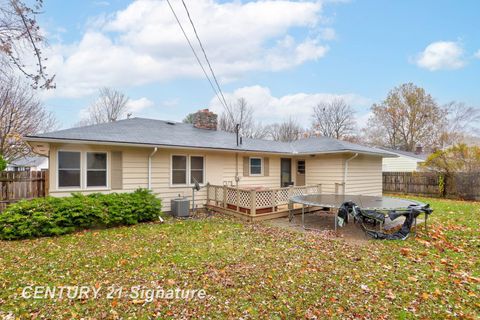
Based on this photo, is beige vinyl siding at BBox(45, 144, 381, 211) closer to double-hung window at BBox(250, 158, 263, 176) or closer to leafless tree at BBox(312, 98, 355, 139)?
double-hung window at BBox(250, 158, 263, 176)

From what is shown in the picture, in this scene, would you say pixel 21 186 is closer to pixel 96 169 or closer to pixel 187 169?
pixel 96 169

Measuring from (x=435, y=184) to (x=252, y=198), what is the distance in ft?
→ 45.9

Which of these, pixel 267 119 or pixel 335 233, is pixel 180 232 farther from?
pixel 267 119

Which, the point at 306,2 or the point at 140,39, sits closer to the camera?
the point at 140,39

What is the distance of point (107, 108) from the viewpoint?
28.9 m

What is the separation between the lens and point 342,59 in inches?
554

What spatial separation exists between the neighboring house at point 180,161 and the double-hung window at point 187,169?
4 cm

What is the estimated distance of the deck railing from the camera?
27.7 feet

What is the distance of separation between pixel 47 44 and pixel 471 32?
17928mm

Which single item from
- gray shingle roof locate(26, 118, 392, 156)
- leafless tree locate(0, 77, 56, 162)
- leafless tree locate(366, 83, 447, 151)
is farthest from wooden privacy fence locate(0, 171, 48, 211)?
leafless tree locate(366, 83, 447, 151)

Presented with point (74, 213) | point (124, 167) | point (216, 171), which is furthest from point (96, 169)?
point (216, 171)

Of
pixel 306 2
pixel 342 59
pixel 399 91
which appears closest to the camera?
pixel 306 2

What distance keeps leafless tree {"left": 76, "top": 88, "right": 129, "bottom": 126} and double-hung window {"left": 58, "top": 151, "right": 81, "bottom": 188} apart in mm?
23407

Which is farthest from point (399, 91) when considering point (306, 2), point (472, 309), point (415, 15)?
point (472, 309)
